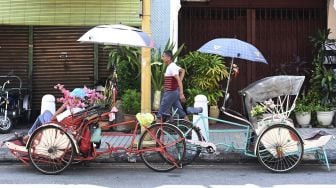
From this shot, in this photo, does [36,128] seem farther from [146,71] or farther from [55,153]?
[146,71]

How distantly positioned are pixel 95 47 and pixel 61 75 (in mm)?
1194

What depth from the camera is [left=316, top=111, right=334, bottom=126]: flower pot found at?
1261 centimetres

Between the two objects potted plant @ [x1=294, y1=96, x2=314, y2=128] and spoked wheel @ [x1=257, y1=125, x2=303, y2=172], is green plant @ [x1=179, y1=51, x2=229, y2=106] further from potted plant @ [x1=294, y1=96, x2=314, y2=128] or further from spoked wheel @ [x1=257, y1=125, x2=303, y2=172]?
spoked wheel @ [x1=257, y1=125, x2=303, y2=172]

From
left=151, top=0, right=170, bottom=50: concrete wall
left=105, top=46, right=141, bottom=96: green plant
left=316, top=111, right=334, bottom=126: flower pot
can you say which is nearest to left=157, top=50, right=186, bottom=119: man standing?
left=105, top=46, right=141, bottom=96: green plant

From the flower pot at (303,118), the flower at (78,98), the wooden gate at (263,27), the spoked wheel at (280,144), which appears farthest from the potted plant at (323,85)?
the flower at (78,98)

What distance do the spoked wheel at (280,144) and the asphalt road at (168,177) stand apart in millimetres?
257

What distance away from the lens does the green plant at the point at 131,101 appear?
11711 mm

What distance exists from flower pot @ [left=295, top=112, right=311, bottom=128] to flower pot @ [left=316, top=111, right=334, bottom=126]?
258 mm

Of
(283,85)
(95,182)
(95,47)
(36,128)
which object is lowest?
(95,182)

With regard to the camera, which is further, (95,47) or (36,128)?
(95,47)

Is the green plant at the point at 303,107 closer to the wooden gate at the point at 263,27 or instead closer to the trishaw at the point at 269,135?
the wooden gate at the point at 263,27

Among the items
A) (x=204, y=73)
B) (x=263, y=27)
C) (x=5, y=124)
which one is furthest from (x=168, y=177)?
(x=263, y=27)

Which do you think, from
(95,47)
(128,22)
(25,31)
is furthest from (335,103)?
(25,31)

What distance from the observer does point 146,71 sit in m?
9.63
